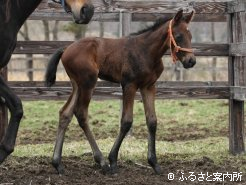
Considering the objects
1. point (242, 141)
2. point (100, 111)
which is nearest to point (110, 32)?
point (100, 111)

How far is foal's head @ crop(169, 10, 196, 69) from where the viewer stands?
19.5ft

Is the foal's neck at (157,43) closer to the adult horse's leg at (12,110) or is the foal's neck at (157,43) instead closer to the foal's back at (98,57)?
the foal's back at (98,57)

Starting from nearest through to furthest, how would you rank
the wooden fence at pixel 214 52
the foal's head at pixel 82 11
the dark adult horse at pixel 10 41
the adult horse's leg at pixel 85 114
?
the foal's head at pixel 82 11, the dark adult horse at pixel 10 41, the adult horse's leg at pixel 85 114, the wooden fence at pixel 214 52

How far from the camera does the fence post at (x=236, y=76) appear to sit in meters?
7.38

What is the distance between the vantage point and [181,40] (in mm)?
6000

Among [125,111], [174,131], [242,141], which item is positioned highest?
[125,111]

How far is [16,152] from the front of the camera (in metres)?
7.29

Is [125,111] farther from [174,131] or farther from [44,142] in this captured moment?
[174,131]

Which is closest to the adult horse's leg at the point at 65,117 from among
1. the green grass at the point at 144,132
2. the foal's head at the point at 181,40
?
the green grass at the point at 144,132

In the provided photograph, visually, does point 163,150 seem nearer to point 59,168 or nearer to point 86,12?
point 59,168

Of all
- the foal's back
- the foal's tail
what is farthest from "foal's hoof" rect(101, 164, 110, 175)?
the foal's tail

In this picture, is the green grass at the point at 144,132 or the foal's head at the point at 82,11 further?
the green grass at the point at 144,132

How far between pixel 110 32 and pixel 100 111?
23.6m

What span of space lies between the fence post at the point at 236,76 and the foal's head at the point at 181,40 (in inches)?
60.9
